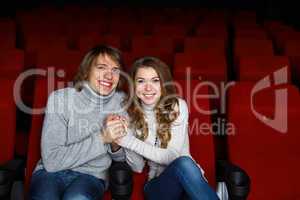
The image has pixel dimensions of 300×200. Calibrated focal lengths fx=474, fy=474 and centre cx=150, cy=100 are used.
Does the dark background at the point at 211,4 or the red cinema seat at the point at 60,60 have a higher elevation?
the dark background at the point at 211,4

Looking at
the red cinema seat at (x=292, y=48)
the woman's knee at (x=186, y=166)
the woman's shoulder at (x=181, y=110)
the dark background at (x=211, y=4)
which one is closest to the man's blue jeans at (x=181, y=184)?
the woman's knee at (x=186, y=166)

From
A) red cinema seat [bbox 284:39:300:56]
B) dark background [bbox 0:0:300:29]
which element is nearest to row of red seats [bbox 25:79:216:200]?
red cinema seat [bbox 284:39:300:56]

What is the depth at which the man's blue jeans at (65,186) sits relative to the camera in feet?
2.45

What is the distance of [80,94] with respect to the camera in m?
0.85

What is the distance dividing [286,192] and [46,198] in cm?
42

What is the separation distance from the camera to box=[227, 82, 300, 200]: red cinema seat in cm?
87

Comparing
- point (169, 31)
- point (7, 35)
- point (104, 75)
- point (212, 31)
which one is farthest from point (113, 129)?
point (212, 31)

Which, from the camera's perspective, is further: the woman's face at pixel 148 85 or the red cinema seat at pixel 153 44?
the red cinema seat at pixel 153 44

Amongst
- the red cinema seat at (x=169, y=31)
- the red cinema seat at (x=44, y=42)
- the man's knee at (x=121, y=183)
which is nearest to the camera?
the man's knee at (x=121, y=183)

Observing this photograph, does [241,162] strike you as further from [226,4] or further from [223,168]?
[226,4]

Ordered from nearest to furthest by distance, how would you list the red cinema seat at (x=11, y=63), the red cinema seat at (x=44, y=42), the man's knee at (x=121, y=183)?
the man's knee at (x=121, y=183) < the red cinema seat at (x=11, y=63) < the red cinema seat at (x=44, y=42)

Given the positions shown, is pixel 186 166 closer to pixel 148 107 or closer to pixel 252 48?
pixel 148 107

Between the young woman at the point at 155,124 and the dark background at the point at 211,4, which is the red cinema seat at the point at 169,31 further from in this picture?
the dark background at the point at 211,4

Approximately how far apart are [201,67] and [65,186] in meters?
0.53
